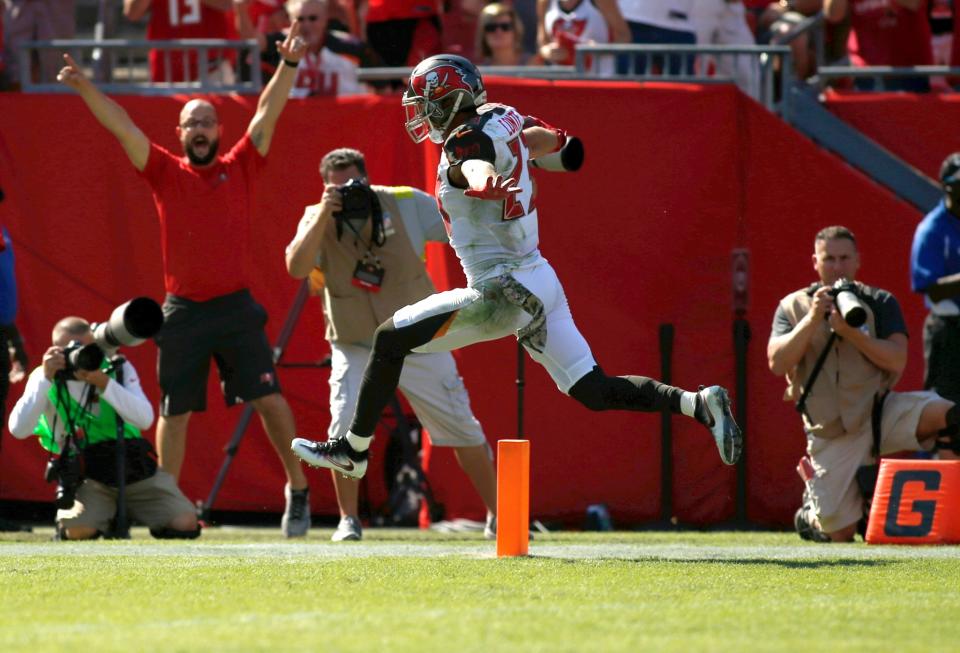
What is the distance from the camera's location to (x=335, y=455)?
7059mm

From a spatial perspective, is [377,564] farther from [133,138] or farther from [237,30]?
[237,30]

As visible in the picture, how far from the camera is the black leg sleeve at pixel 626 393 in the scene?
6.84m

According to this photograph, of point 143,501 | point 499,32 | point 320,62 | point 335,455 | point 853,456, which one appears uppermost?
point 499,32

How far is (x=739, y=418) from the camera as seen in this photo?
32.8 ft

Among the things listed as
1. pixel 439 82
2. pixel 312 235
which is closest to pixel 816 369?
pixel 312 235

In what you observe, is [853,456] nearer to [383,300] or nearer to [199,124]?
[383,300]

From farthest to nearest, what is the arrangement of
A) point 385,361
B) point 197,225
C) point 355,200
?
point 197,225 < point 355,200 < point 385,361

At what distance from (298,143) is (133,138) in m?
1.52

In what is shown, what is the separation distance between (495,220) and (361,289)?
7.26 ft

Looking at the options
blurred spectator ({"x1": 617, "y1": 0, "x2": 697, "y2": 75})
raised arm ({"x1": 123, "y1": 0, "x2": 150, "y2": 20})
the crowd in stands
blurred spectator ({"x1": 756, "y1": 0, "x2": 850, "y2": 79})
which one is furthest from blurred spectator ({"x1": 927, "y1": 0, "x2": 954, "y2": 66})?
raised arm ({"x1": 123, "y1": 0, "x2": 150, "y2": 20})

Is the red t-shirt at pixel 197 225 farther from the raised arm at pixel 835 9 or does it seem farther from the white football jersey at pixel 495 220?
the raised arm at pixel 835 9

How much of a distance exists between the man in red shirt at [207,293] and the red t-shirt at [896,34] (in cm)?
420

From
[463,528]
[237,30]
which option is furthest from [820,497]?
[237,30]

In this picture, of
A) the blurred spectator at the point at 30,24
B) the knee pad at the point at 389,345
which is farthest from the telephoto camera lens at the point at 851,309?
the blurred spectator at the point at 30,24
